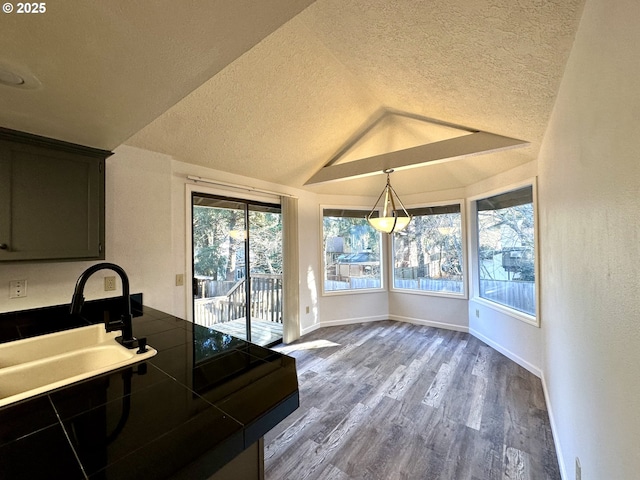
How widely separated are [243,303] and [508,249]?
357 centimetres

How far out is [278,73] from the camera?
2293 mm

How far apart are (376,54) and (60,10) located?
183cm

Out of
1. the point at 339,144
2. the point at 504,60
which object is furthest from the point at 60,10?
the point at 339,144

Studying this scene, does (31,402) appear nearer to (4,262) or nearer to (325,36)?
(4,262)

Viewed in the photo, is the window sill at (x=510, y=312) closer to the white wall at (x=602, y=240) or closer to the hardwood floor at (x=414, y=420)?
the hardwood floor at (x=414, y=420)

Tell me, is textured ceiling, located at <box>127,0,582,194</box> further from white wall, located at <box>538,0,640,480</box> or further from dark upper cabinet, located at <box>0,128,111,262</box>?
dark upper cabinet, located at <box>0,128,111,262</box>

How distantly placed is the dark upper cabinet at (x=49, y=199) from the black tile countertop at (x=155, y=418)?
1.14 m

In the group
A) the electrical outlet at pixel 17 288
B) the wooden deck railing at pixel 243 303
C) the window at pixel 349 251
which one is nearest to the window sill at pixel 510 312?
the window at pixel 349 251

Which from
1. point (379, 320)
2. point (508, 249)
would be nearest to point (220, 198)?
point (379, 320)

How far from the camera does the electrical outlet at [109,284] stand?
86.7 inches

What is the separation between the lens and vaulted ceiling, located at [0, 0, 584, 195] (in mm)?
924

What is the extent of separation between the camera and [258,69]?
86.5 inches

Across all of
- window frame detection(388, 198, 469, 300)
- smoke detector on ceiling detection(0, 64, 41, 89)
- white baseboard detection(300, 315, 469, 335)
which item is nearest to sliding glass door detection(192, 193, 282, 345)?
white baseboard detection(300, 315, 469, 335)

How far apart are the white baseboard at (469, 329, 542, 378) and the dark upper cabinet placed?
4288 millimetres
